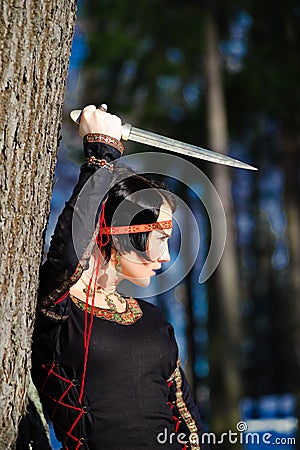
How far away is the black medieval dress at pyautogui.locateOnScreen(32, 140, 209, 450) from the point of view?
2199 millimetres

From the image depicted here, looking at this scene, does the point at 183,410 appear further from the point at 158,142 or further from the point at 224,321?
the point at 224,321

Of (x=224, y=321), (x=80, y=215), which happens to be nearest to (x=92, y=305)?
(x=80, y=215)

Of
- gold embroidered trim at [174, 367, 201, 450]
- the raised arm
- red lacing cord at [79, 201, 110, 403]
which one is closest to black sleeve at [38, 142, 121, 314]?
the raised arm

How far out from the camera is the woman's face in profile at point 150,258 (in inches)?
95.2

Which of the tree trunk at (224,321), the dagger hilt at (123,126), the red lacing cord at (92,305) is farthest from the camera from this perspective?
the tree trunk at (224,321)

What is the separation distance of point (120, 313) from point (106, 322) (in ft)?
0.24

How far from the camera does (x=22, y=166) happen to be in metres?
2.14

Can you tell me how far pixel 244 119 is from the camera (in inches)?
446

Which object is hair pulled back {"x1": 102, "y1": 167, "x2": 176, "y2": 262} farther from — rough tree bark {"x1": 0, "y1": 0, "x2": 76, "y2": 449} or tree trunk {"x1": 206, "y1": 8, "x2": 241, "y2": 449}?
tree trunk {"x1": 206, "y1": 8, "x2": 241, "y2": 449}

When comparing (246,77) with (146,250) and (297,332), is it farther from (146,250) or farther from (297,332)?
(146,250)

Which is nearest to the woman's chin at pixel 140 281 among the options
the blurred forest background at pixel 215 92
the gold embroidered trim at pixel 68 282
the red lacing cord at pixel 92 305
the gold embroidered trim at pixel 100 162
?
the red lacing cord at pixel 92 305

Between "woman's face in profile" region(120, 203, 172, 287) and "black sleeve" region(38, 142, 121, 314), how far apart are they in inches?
9.9

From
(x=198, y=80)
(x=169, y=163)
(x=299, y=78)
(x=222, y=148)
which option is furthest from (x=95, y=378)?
(x=198, y=80)

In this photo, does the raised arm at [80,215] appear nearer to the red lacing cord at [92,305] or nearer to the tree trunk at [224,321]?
the red lacing cord at [92,305]
